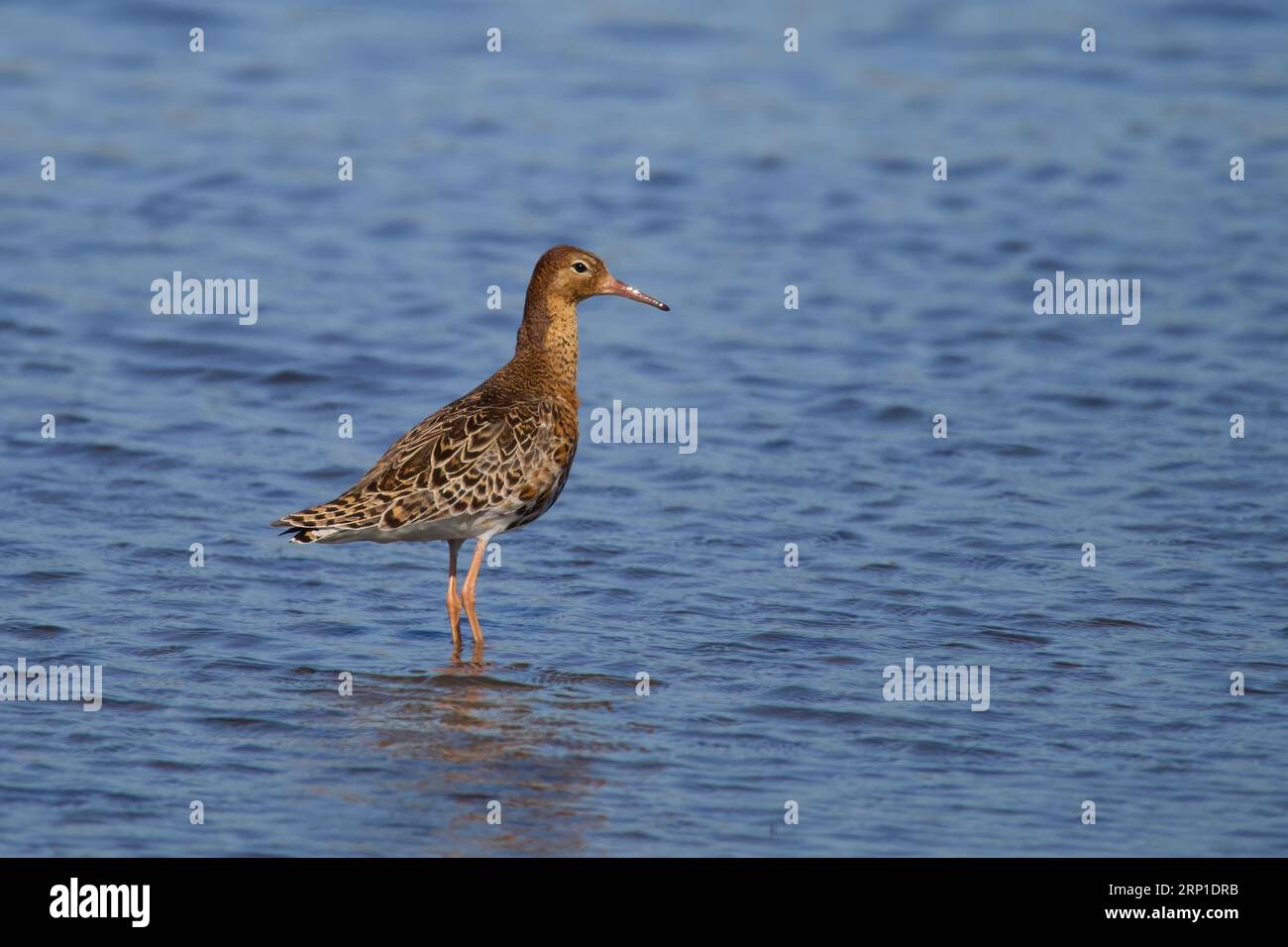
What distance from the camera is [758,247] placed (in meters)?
21.7

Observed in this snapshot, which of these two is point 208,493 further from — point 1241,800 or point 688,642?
point 1241,800

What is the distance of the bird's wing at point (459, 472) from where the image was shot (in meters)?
11.5

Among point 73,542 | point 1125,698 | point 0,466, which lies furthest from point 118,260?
point 1125,698

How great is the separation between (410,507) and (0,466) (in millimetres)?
4954

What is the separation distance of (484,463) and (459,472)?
0.18m

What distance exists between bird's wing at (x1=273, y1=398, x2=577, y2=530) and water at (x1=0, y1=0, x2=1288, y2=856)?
0.93 m

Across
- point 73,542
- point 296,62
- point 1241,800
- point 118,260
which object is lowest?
point 1241,800

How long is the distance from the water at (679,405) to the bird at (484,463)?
783mm

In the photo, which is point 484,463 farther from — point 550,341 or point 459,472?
point 550,341

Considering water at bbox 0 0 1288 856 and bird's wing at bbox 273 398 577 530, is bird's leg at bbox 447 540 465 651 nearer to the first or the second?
water at bbox 0 0 1288 856

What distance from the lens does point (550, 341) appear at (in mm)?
12891

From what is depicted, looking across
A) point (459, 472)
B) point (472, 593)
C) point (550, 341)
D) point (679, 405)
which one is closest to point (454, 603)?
point (472, 593)

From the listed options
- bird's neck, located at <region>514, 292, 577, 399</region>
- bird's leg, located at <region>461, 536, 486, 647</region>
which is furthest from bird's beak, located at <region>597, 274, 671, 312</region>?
bird's leg, located at <region>461, 536, 486, 647</region>

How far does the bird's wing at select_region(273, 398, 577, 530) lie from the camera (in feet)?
37.7
